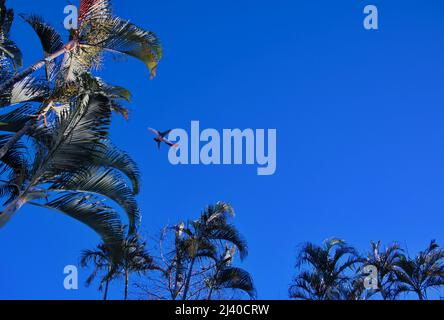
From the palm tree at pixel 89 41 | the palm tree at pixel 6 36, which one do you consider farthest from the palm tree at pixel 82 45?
the palm tree at pixel 6 36

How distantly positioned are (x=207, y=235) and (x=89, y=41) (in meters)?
8.94

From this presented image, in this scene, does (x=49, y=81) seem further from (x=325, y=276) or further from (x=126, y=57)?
(x=325, y=276)

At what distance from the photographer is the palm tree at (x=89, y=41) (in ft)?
28.3

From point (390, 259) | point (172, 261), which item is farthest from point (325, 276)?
point (172, 261)

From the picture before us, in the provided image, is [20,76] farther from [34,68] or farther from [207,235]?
[207,235]

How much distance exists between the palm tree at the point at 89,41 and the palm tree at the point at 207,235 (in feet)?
26.0

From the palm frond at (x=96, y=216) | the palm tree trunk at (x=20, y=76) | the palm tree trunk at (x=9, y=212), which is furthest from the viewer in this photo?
the palm tree trunk at (x=20, y=76)

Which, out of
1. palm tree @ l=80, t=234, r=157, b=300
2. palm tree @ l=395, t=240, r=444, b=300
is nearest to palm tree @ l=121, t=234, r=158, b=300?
palm tree @ l=80, t=234, r=157, b=300

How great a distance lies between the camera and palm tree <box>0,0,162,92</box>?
8.62 metres

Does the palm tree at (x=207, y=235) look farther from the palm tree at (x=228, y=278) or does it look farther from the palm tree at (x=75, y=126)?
the palm tree at (x=75, y=126)

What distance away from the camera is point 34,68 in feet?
28.6
